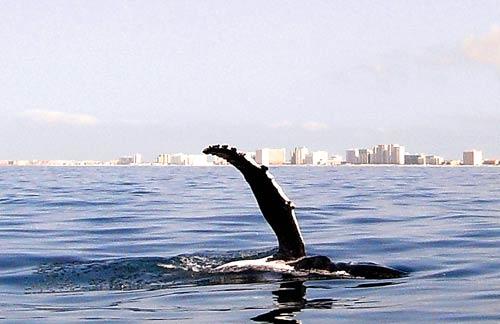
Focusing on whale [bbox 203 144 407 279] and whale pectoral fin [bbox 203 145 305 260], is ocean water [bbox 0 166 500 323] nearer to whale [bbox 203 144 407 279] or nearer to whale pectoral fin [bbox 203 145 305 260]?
whale [bbox 203 144 407 279]

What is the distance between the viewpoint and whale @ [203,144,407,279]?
405 inches

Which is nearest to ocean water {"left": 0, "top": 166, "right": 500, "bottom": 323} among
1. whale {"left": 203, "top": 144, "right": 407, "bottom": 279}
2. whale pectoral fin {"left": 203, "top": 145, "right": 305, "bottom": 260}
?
whale {"left": 203, "top": 144, "right": 407, "bottom": 279}

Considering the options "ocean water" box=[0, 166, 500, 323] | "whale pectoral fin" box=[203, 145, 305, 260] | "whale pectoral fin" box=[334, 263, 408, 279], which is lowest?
"ocean water" box=[0, 166, 500, 323]

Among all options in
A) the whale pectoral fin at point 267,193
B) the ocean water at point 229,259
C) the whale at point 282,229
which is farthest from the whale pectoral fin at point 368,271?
the whale pectoral fin at point 267,193

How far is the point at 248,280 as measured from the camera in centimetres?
1030

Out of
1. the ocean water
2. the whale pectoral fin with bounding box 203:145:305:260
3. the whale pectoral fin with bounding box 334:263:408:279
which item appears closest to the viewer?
the ocean water

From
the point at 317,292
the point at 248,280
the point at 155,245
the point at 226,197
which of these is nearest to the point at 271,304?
the point at 317,292

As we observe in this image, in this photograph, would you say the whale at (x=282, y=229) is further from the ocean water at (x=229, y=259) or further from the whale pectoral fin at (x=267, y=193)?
the ocean water at (x=229, y=259)

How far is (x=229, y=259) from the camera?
1272cm

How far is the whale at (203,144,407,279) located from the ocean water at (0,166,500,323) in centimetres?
26

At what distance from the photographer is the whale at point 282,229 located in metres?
10.3

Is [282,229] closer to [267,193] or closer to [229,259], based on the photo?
[267,193]

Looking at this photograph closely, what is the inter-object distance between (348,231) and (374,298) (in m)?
8.42

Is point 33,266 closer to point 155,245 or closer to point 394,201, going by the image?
point 155,245
